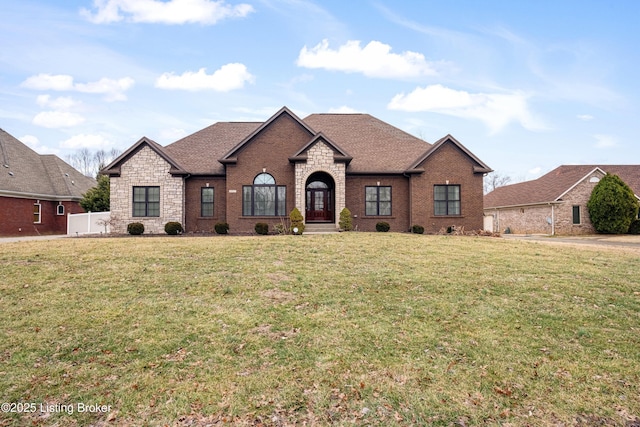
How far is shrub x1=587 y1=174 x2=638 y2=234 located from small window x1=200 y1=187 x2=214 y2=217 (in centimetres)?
2959

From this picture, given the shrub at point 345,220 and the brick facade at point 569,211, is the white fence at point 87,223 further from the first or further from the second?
the brick facade at point 569,211

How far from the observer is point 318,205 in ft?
71.6

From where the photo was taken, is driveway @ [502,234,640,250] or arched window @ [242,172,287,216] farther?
arched window @ [242,172,287,216]

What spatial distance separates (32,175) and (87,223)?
7112 millimetres

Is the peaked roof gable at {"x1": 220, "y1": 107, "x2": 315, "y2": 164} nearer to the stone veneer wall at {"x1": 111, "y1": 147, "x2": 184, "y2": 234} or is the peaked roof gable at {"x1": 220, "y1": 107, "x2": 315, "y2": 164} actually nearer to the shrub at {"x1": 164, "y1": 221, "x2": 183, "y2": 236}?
the stone veneer wall at {"x1": 111, "y1": 147, "x2": 184, "y2": 234}

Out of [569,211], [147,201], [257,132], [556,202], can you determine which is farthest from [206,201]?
[569,211]

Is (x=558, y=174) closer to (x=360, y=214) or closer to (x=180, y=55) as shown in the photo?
(x=360, y=214)

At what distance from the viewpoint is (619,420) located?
12.2 feet

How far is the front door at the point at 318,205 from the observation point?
71.0ft

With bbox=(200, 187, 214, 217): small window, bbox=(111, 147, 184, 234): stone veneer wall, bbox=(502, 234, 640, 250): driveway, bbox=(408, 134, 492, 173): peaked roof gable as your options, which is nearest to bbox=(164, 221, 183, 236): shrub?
bbox=(111, 147, 184, 234): stone veneer wall

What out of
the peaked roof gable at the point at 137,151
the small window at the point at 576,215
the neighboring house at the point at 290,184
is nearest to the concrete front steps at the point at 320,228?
the neighboring house at the point at 290,184

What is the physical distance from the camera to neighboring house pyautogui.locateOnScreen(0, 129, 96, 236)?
23500 millimetres

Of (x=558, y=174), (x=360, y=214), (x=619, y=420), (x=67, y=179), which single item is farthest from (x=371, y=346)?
(x=558, y=174)

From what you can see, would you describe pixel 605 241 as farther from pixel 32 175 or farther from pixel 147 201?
pixel 32 175
